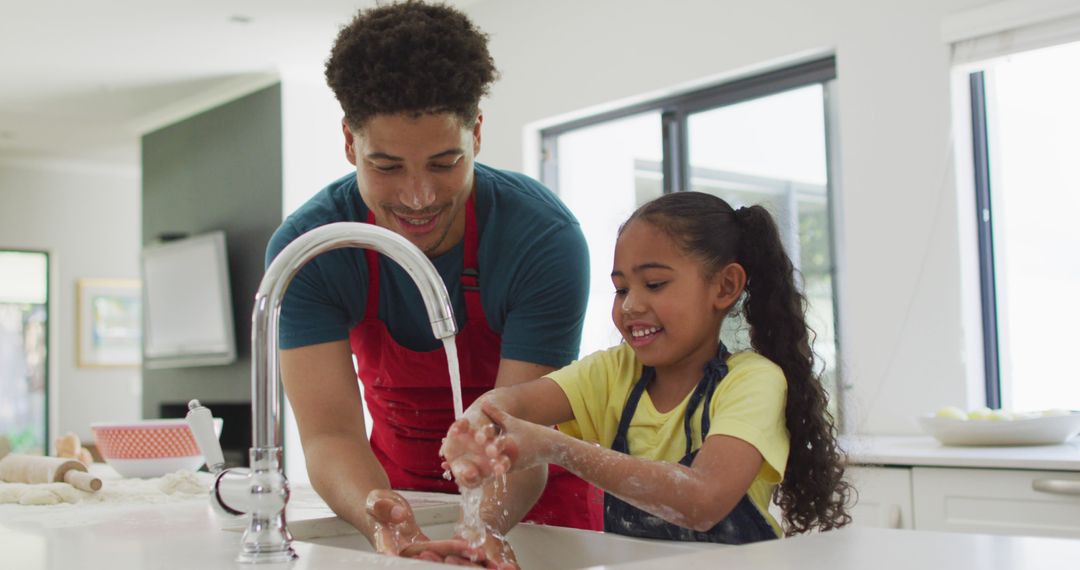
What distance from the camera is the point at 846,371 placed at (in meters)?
3.07

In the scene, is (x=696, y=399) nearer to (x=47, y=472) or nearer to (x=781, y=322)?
(x=781, y=322)

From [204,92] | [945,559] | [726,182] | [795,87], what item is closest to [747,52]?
[795,87]

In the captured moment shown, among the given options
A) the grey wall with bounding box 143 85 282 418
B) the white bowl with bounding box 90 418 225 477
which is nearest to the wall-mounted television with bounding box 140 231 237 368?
the grey wall with bounding box 143 85 282 418

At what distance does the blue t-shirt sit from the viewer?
1496 mm

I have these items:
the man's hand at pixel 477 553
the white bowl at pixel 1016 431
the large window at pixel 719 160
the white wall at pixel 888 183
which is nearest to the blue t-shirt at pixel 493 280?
the man's hand at pixel 477 553

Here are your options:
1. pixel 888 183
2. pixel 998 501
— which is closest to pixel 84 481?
pixel 998 501

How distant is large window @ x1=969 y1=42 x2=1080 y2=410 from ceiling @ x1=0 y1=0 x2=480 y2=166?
2557mm

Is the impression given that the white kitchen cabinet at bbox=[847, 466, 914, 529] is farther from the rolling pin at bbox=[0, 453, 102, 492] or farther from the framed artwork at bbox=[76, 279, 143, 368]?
the framed artwork at bbox=[76, 279, 143, 368]

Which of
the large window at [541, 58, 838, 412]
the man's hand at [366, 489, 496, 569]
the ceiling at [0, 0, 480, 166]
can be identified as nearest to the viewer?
the man's hand at [366, 489, 496, 569]

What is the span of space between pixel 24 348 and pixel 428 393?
7.20m

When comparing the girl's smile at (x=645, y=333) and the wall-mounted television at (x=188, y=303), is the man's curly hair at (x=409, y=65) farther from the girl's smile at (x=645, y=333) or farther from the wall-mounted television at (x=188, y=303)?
the wall-mounted television at (x=188, y=303)

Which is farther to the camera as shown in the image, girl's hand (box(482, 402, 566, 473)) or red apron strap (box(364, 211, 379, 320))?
red apron strap (box(364, 211, 379, 320))

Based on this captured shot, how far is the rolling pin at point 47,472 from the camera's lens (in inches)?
66.7

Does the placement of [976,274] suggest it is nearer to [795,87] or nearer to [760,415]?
[795,87]
